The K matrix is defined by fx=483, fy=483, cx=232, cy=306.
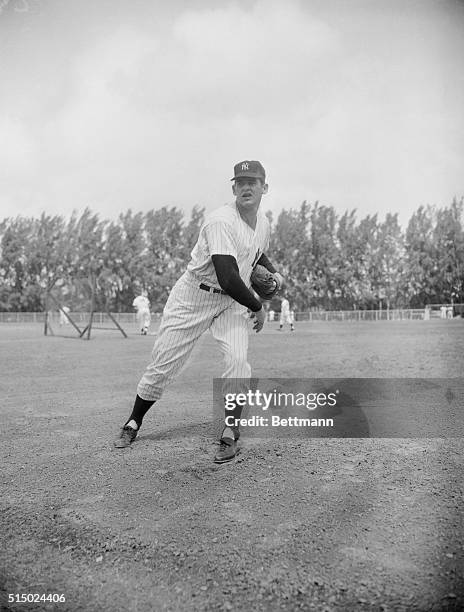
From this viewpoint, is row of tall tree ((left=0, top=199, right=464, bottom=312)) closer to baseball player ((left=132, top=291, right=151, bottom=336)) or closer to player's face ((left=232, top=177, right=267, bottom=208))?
baseball player ((left=132, top=291, right=151, bottom=336))

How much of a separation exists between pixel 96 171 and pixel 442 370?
5.02 metres

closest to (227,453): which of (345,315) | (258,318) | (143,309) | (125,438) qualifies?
(125,438)

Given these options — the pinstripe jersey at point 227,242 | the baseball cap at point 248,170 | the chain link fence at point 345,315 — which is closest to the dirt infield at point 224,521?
the pinstripe jersey at point 227,242

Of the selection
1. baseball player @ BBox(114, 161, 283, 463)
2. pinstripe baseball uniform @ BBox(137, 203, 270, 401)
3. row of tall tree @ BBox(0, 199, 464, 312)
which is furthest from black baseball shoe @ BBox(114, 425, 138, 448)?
row of tall tree @ BBox(0, 199, 464, 312)

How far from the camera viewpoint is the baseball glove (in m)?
3.39

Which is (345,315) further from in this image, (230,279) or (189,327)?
(230,279)

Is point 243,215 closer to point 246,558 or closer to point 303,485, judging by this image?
point 303,485

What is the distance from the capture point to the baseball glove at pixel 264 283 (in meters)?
3.39

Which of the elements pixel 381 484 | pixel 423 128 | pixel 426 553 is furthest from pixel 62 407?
pixel 423 128

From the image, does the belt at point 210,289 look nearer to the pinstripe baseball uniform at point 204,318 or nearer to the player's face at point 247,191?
the pinstripe baseball uniform at point 204,318

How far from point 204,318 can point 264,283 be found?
1.82ft

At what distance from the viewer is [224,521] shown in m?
1.89

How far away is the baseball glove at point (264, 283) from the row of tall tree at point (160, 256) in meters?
12.4

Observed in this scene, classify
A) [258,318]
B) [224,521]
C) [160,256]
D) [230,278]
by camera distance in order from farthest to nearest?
[160,256]
[258,318]
[230,278]
[224,521]
